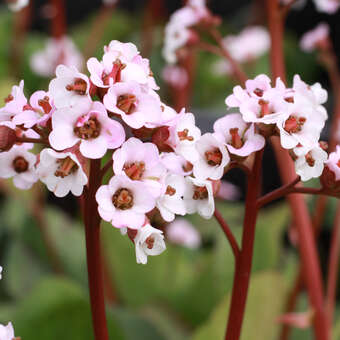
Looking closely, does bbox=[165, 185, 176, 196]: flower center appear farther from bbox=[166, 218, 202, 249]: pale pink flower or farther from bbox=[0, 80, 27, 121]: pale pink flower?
bbox=[166, 218, 202, 249]: pale pink flower

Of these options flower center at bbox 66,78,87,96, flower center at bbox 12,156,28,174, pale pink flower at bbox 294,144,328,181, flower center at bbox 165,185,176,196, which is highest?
flower center at bbox 66,78,87,96

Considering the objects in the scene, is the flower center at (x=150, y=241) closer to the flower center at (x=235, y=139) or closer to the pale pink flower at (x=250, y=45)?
the flower center at (x=235, y=139)

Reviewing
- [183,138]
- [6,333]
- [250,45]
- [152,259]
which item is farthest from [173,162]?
[250,45]

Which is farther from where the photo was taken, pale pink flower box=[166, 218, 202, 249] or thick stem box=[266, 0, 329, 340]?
pale pink flower box=[166, 218, 202, 249]

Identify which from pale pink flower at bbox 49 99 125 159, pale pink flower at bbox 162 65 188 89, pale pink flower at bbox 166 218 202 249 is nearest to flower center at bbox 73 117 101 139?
pale pink flower at bbox 49 99 125 159

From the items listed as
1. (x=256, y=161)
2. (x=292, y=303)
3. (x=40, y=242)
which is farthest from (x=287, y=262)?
(x=256, y=161)

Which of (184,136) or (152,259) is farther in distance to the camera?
(152,259)

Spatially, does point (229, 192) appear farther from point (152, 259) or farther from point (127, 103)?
point (127, 103)
